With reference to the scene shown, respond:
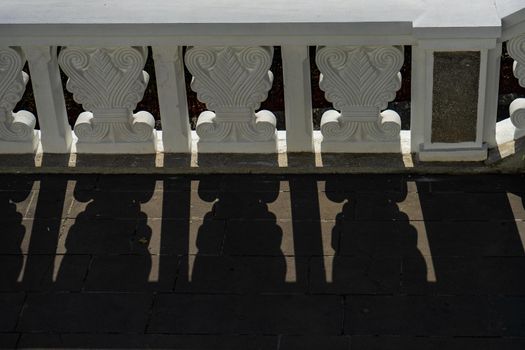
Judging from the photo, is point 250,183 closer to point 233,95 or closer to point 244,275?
point 233,95

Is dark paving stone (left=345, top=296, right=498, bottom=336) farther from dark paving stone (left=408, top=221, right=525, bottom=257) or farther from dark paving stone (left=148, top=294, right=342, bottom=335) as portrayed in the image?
dark paving stone (left=408, top=221, right=525, bottom=257)

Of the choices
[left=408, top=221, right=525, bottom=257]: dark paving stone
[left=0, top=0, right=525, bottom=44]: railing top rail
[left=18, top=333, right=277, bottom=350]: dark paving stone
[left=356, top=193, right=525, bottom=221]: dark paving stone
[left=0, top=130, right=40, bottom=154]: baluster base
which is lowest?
[left=18, top=333, right=277, bottom=350]: dark paving stone

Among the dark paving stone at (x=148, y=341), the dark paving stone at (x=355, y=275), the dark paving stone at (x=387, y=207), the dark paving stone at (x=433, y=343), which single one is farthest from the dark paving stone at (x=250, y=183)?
the dark paving stone at (x=433, y=343)

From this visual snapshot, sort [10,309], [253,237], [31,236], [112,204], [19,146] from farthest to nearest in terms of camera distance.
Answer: [19,146] → [112,204] → [31,236] → [253,237] → [10,309]

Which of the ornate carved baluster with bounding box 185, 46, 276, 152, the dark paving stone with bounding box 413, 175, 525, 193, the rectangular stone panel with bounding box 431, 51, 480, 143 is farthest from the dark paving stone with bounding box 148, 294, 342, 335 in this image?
the rectangular stone panel with bounding box 431, 51, 480, 143

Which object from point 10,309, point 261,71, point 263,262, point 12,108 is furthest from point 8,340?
point 261,71

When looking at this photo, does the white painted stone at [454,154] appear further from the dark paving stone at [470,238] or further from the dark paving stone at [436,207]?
the dark paving stone at [470,238]

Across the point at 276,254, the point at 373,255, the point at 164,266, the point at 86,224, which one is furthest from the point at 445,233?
the point at 86,224

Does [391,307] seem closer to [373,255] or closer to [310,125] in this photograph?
[373,255]

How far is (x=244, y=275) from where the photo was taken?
7059 millimetres

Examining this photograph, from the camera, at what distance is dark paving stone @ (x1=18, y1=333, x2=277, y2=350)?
6551 millimetres

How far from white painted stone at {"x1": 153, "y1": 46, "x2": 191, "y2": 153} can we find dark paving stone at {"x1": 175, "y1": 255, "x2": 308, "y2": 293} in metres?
1.14

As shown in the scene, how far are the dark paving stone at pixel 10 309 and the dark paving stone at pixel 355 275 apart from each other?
1665mm

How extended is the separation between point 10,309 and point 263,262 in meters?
1.48
